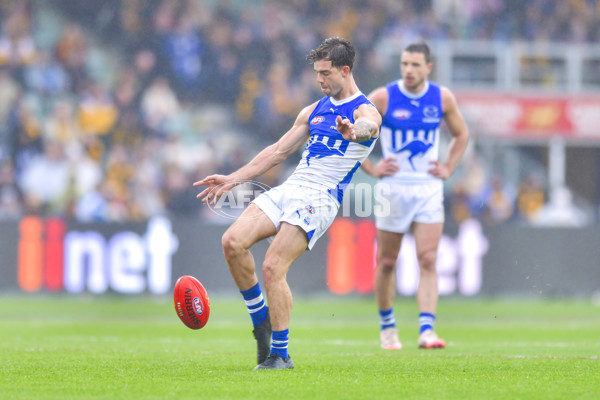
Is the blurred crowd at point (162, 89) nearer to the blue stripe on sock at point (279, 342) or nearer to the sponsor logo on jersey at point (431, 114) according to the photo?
the sponsor logo on jersey at point (431, 114)

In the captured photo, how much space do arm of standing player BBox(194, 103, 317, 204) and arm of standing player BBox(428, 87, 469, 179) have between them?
219 cm

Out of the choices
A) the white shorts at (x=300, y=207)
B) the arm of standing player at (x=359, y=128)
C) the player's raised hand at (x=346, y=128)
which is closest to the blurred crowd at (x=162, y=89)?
the white shorts at (x=300, y=207)

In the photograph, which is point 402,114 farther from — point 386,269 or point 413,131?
point 386,269

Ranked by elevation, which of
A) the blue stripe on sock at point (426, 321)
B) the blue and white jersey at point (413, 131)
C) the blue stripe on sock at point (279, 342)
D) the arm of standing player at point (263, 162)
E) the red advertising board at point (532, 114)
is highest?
the red advertising board at point (532, 114)

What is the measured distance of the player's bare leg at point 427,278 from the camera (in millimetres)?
8961

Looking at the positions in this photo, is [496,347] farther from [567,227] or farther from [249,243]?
[567,227]

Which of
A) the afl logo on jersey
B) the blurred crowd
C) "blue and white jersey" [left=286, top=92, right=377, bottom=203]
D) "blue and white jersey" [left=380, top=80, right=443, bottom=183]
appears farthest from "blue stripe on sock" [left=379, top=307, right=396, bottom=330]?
the blurred crowd

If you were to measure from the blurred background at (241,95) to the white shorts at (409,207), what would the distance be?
22.7ft

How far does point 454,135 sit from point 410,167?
61cm

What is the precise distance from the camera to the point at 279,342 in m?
7.07

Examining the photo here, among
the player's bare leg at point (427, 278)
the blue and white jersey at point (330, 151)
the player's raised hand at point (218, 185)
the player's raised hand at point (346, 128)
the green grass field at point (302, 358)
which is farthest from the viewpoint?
the player's bare leg at point (427, 278)

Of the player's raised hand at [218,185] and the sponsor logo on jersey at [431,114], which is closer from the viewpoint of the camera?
the player's raised hand at [218,185]

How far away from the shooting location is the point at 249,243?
23.3 feet

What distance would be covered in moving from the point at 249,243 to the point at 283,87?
1354 centimetres
